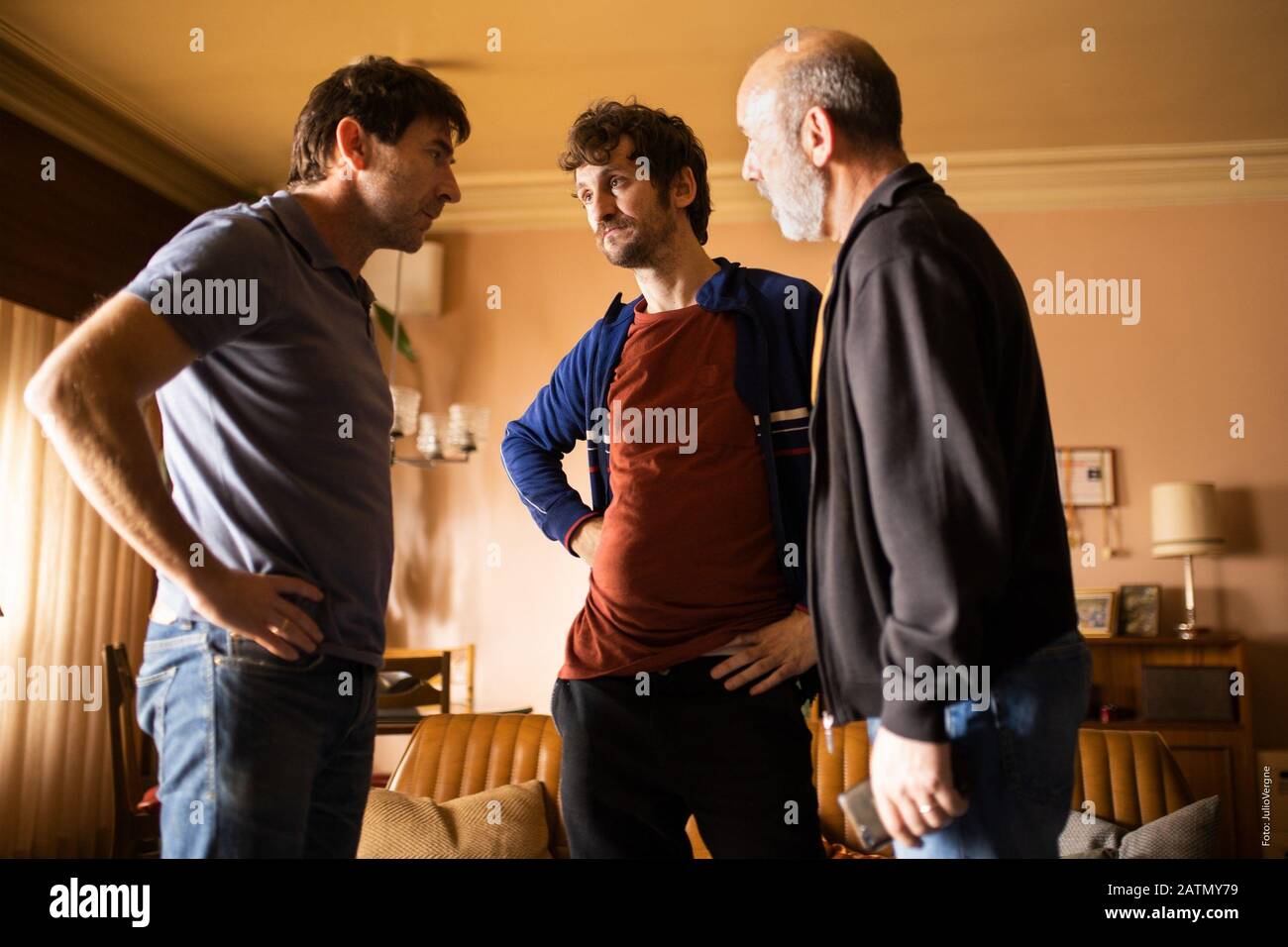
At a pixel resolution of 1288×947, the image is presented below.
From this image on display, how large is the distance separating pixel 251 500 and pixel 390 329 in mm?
4222

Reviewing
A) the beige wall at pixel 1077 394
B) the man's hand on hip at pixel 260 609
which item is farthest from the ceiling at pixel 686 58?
the man's hand on hip at pixel 260 609

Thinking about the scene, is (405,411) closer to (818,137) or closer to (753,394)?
(753,394)

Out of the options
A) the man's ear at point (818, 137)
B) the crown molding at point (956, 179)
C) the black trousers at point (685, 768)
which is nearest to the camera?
the man's ear at point (818, 137)

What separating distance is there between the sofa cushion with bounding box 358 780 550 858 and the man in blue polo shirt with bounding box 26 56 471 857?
150 centimetres

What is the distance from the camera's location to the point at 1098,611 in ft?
15.6

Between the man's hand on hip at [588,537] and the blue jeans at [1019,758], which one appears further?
the man's hand on hip at [588,537]

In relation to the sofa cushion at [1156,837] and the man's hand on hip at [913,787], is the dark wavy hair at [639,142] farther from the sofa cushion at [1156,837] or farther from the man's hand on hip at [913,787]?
the sofa cushion at [1156,837]

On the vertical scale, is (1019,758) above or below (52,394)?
below

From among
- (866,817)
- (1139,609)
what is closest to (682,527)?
(866,817)

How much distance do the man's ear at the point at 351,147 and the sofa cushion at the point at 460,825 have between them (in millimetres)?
1803

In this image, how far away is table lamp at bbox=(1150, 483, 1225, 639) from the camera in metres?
4.55

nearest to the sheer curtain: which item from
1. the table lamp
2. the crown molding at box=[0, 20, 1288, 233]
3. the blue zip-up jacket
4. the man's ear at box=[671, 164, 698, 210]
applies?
the crown molding at box=[0, 20, 1288, 233]

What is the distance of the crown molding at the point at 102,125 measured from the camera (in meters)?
4.00
